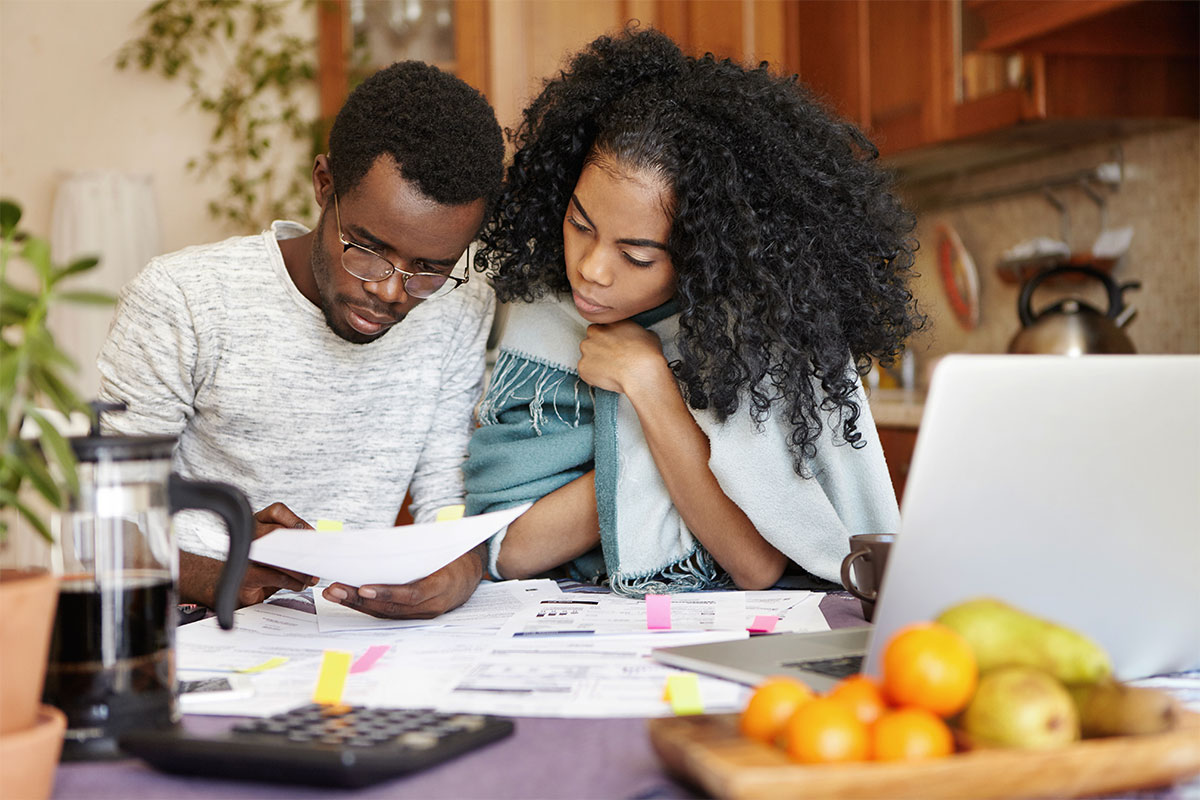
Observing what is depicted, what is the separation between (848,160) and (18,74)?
3.18 m

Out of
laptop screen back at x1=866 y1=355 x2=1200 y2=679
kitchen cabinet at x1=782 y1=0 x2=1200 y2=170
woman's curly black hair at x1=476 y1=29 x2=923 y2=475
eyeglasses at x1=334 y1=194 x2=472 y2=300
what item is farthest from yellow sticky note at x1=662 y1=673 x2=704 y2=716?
kitchen cabinet at x1=782 y1=0 x2=1200 y2=170

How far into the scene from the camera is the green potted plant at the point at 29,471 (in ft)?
1.83

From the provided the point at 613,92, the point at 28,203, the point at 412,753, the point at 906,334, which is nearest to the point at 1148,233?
the point at 906,334

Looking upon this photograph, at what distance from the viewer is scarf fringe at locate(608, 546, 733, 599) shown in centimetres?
131

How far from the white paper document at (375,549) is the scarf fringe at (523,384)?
16.7 inches

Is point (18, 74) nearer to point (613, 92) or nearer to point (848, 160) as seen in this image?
point (613, 92)

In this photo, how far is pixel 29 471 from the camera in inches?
23.4

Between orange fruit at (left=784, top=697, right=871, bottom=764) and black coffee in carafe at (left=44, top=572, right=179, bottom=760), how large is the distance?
38cm

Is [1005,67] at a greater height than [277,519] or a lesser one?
greater

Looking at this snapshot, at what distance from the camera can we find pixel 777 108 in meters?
1.33

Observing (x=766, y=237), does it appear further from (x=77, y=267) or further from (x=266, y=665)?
(x=77, y=267)

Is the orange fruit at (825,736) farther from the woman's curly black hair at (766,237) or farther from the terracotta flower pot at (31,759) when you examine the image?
the woman's curly black hair at (766,237)

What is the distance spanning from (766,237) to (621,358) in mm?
228

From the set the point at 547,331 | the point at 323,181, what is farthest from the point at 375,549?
the point at 323,181
